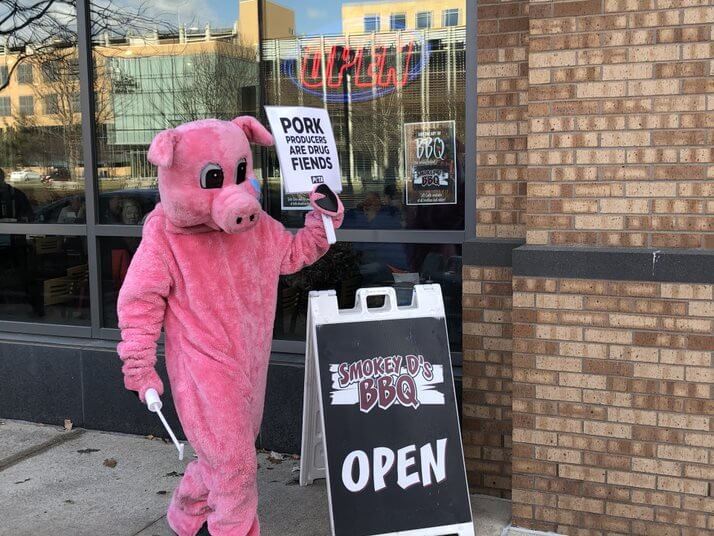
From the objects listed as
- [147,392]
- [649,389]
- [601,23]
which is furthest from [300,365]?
[601,23]

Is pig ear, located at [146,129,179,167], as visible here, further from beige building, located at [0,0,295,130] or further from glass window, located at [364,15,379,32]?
beige building, located at [0,0,295,130]

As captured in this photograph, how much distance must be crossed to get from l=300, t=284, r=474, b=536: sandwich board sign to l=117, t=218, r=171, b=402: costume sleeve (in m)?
0.73

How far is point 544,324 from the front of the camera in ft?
12.2

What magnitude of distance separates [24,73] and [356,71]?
2.69 m

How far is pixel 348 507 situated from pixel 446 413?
2.03 ft

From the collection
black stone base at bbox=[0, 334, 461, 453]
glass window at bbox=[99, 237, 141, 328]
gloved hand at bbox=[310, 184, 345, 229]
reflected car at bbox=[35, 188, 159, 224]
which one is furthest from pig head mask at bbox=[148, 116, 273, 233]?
glass window at bbox=[99, 237, 141, 328]

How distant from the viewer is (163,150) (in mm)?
3184

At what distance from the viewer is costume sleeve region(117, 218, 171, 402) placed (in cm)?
330

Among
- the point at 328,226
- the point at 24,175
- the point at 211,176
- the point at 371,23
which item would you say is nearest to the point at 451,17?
the point at 371,23

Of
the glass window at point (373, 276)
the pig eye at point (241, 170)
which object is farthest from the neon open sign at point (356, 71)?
the pig eye at point (241, 170)

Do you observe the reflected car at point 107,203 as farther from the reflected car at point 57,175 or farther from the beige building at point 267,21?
the beige building at point 267,21

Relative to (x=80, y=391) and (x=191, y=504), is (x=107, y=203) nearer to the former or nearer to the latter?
(x=80, y=391)

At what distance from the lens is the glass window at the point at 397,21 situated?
15.9ft

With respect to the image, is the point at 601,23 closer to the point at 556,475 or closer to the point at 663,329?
the point at 663,329
